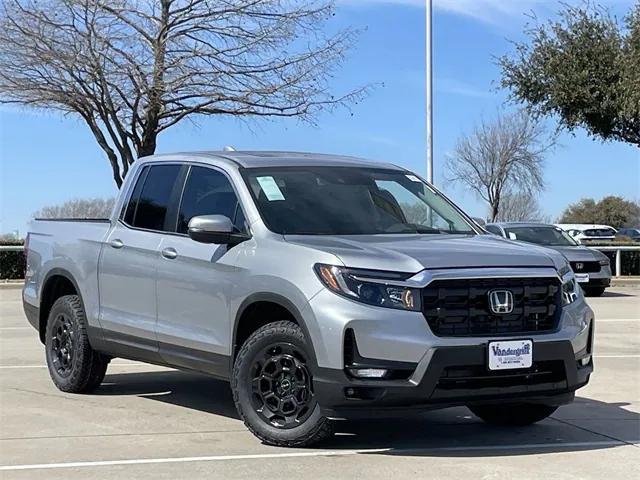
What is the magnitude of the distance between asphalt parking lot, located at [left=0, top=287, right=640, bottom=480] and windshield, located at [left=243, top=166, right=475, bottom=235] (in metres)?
1.43

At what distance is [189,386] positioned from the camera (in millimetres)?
9039

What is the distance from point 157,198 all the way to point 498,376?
3.23m

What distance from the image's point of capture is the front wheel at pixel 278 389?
6090 mm

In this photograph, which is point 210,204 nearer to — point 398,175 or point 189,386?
point 398,175

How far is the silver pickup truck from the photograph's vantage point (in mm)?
5770

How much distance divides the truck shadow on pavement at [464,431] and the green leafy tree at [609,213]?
80050 mm

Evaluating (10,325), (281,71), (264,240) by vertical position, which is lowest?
(10,325)

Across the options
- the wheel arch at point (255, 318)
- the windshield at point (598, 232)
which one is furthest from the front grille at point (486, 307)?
the windshield at point (598, 232)

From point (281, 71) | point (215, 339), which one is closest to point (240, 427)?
point (215, 339)

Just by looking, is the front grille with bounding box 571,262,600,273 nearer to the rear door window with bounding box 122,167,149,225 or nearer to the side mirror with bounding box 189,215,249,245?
the rear door window with bounding box 122,167,149,225

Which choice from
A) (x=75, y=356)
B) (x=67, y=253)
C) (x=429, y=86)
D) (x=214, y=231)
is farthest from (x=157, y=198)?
(x=429, y=86)

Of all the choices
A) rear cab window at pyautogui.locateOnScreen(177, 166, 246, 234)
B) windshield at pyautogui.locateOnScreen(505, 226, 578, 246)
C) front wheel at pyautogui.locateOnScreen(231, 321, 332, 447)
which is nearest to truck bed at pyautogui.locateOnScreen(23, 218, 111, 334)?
rear cab window at pyautogui.locateOnScreen(177, 166, 246, 234)

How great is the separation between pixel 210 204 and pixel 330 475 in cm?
245

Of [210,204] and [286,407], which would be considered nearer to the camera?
[286,407]
